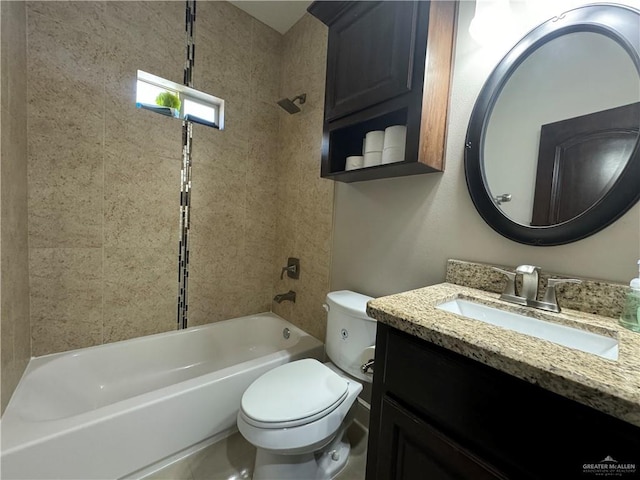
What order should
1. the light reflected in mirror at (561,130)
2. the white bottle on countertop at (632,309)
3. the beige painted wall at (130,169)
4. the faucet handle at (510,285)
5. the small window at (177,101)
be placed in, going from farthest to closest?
1. the small window at (177,101)
2. the beige painted wall at (130,169)
3. the faucet handle at (510,285)
4. the light reflected in mirror at (561,130)
5. the white bottle on countertop at (632,309)

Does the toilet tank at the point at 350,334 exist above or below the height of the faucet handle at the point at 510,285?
below

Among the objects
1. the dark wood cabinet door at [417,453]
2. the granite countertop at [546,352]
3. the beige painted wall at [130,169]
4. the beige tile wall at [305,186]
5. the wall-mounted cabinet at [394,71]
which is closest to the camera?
the granite countertop at [546,352]

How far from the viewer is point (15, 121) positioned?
1.06m

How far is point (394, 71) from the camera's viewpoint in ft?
3.18

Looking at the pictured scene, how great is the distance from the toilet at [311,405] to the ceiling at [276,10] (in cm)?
197

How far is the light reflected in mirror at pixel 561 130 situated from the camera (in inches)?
27.6

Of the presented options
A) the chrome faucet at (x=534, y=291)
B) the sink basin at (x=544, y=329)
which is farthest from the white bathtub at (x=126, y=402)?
the chrome faucet at (x=534, y=291)

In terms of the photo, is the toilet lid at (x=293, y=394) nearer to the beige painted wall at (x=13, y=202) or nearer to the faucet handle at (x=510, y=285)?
the faucet handle at (x=510, y=285)

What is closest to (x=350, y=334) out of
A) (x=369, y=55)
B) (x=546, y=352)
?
(x=546, y=352)

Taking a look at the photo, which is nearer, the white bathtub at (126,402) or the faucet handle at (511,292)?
the faucet handle at (511,292)

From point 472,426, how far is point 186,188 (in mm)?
1840

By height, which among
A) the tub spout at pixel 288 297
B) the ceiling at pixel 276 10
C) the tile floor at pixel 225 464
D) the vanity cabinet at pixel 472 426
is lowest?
the tile floor at pixel 225 464

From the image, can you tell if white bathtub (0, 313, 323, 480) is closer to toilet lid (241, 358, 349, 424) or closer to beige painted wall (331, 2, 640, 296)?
toilet lid (241, 358, 349, 424)

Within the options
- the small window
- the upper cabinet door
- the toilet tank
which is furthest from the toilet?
the small window
